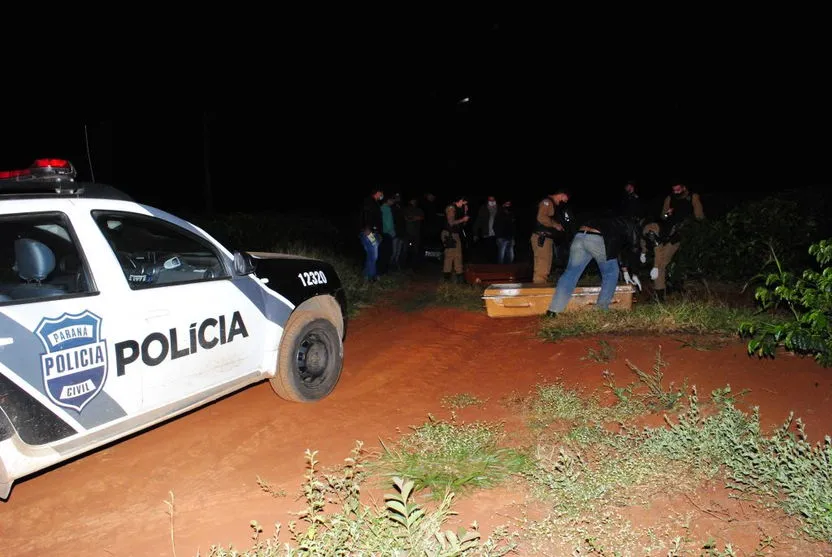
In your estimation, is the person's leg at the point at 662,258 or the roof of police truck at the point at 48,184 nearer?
the roof of police truck at the point at 48,184

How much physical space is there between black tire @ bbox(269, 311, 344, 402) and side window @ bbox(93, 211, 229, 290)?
Result: 87cm

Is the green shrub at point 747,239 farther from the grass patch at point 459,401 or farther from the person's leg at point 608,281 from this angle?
the grass patch at point 459,401

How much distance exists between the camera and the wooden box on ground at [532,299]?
26.2ft

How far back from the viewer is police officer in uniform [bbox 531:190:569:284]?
8.81 metres

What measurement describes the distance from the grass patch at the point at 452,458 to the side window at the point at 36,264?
214cm

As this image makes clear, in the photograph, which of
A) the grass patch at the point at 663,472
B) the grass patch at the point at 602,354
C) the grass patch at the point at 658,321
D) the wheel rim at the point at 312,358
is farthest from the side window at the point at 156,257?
the grass patch at the point at 658,321

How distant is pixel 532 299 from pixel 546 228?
51.8 inches

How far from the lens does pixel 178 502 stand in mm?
3764

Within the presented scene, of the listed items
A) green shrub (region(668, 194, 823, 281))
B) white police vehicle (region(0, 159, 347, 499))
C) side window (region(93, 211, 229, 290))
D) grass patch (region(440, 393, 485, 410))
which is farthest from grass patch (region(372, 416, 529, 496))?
green shrub (region(668, 194, 823, 281))

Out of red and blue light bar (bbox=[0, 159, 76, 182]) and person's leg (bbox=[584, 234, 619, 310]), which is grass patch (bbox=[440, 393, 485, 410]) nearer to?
person's leg (bbox=[584, 234, 619, 310])

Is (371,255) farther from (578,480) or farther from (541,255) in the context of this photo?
(578,480)

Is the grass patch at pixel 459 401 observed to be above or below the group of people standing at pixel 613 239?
below

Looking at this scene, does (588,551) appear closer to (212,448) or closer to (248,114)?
(212,448)

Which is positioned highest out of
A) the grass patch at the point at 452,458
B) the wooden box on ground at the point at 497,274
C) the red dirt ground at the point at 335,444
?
the wooden box on ground at the point at 497,274
